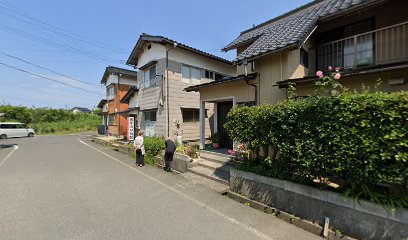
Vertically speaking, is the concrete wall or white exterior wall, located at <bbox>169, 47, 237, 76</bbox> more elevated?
white exterior wall, located at <bbox>169, 47, 237, 76</bbox>

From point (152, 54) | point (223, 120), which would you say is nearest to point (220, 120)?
point (223, 120)

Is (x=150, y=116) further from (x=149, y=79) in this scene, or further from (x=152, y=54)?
(x=152, y=54)

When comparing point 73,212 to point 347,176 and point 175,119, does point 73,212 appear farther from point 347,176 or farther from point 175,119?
point 175,119

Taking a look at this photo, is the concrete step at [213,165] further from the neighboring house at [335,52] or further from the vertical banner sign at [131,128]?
the vertical banner sign at [131,128]

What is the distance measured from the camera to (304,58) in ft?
25.4

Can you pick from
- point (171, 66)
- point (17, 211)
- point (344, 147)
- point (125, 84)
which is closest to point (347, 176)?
point (344, 147)

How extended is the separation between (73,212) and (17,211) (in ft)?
4.46

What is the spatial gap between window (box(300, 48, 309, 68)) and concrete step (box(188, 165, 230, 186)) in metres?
5.00

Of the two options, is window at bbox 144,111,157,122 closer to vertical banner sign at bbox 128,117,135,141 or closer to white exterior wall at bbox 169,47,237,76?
vertical banner sign at bbox 128,117,135,141

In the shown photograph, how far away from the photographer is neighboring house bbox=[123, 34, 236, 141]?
42.9 feet

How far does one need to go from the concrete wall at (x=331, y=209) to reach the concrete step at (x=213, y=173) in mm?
1405

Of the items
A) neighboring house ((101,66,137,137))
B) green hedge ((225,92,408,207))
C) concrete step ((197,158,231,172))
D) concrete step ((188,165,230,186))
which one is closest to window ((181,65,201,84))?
concrete step ((197,158,231,172))

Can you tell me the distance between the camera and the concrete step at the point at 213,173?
22.3 ft

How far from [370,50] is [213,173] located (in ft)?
21.8
